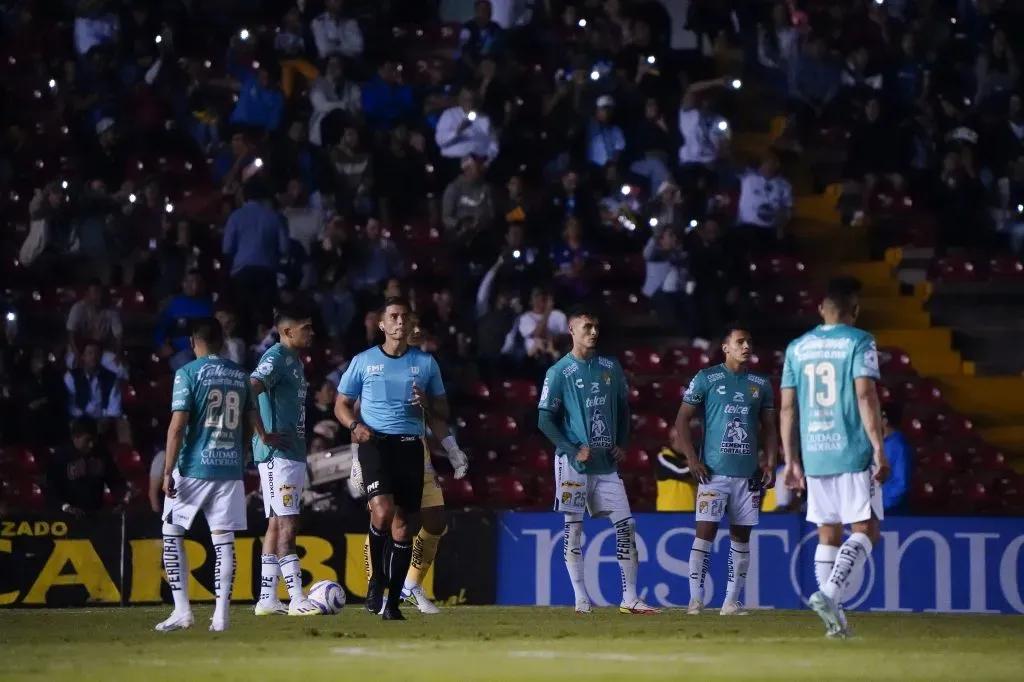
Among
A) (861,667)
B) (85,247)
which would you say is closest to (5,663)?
(861,667)

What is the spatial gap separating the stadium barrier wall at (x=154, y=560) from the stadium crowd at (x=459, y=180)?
4.43 ft

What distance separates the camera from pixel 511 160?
23.0 meters

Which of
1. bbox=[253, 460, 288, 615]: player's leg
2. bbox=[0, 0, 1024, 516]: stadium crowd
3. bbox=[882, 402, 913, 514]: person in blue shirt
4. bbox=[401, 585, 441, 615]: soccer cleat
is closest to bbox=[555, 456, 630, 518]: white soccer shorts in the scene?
bbox=[401, 585, 441, 615]: soccer cleat

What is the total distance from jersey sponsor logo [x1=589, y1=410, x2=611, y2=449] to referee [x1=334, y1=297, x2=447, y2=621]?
5.61 feet

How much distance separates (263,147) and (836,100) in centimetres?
789

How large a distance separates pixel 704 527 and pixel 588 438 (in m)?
1.24

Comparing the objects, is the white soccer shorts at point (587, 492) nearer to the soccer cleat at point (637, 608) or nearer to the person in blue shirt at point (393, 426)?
the soccer cleat at point (637, 608)

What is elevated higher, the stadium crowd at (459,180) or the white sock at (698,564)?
the stadium crowd at (459,180)

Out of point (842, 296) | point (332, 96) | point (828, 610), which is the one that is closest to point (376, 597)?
point (828, 610)

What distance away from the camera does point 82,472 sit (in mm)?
17906

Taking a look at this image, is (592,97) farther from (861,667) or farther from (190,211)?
(861,667)

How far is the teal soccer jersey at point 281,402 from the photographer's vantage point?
47.2 feet

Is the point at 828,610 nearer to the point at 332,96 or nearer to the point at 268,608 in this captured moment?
the point at 268,608

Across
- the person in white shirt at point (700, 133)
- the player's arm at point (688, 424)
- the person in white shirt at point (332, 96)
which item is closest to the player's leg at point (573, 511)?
the player's arm at point (688, 424)
